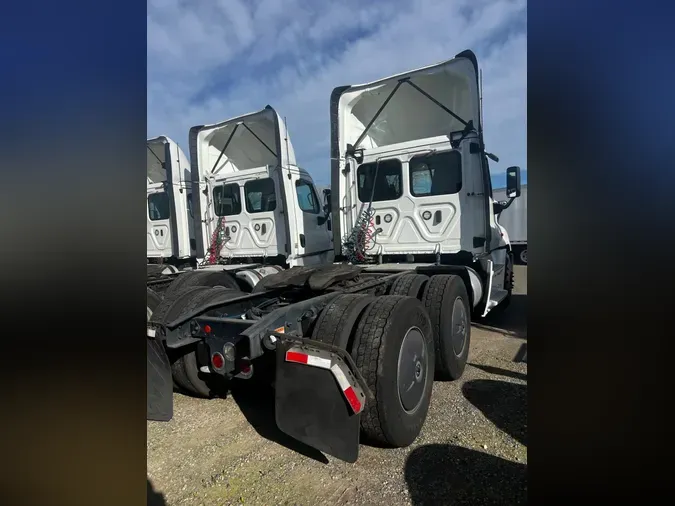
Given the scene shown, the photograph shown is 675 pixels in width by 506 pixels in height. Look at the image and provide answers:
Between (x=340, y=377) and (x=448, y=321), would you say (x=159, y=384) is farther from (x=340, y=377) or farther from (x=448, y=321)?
(x=448, y=321)

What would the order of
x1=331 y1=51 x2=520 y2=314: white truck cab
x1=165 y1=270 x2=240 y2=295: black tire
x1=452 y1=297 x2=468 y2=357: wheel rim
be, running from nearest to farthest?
x1=452 y1=297 x2=468 y2=357: wheel rim < x1=165 y1=270 x2=240 y2=295: black tire < x1=331 y1=51 x2=520 y2=314: white truck cab

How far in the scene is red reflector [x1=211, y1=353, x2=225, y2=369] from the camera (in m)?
3.00

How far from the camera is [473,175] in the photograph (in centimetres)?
545

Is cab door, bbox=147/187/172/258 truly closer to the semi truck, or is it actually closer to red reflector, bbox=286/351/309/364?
the semi truck

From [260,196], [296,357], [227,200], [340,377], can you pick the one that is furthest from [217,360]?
[227,200]

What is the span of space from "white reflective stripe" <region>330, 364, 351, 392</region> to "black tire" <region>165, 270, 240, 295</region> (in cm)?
304

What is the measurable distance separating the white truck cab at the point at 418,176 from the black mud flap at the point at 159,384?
10.1ft

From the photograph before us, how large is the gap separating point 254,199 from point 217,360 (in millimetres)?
4394

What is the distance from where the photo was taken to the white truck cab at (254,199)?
660 cm

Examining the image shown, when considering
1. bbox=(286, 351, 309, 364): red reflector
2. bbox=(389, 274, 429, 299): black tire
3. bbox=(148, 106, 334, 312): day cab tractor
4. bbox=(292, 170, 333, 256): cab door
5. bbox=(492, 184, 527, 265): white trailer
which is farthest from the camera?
bbox=(492, 184, 527, 265): white trailer

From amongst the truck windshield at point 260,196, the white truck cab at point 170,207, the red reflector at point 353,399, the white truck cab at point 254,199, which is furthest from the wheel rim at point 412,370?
the white truck cab at point 170,207

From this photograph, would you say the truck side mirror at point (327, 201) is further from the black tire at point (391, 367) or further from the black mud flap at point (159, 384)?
the black mud flap at point (159, 384)

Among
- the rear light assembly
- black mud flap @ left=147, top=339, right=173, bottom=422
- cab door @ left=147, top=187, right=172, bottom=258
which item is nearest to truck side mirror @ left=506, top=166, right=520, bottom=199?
the rear light assembly
